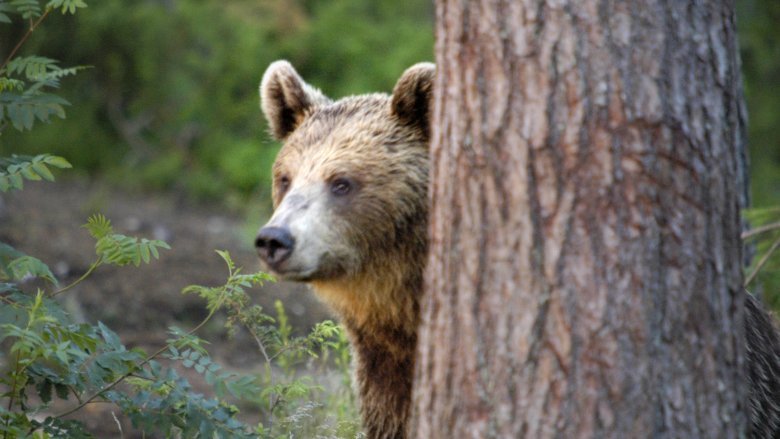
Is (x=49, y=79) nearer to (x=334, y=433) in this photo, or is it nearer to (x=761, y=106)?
(x=334, y=433)

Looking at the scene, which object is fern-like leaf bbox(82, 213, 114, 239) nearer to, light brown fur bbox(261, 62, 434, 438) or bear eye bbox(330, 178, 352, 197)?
light brown fur bbox(261, 62, 434, 438)

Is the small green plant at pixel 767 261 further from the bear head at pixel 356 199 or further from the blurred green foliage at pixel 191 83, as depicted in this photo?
the blurred green foliage at pixel 191 83

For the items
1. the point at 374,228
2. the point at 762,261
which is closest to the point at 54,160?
the point at 374,228

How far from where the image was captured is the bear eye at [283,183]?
14.3 feet

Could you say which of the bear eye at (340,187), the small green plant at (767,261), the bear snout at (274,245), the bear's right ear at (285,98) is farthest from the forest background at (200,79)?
the bear snout at (274,245)

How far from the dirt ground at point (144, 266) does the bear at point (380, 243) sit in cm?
186

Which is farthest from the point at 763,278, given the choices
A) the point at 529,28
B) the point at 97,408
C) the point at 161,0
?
the point at 161,0

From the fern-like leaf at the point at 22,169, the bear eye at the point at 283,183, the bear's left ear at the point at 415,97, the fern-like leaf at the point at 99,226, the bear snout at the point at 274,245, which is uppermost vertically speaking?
the bear's left ear at the point at 415,97

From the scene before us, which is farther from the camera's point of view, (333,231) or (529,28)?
(333,231)

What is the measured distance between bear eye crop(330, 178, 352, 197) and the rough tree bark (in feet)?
4.38

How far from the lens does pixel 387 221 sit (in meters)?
4.12

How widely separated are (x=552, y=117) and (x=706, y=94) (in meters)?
0.43

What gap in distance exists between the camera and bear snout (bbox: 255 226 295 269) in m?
3.70

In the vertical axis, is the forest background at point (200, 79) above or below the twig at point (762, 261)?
above
